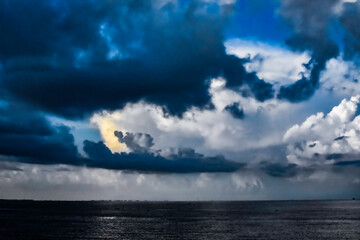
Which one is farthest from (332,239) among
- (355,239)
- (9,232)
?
(9,232)

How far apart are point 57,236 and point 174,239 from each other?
3417cm

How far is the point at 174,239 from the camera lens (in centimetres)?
11175

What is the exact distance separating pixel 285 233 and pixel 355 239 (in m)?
21.1

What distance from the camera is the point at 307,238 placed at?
114m

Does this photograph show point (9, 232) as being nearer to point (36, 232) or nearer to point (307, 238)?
point (36, 232)

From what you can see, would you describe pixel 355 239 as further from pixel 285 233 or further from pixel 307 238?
pixel 285 233

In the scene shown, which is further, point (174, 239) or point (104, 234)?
point (104, 234)

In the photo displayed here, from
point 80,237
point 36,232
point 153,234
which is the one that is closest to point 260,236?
point 153,234

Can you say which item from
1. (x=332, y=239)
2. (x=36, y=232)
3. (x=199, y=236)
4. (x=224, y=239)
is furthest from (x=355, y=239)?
(x=36, y=232)

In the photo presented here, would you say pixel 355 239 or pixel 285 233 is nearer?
pixel 355 239

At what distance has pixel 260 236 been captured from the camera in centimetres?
11788

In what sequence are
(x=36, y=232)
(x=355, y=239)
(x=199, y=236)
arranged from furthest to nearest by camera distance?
(x=36, y=232)
(x=199, y=236)
(x=355, y=239)

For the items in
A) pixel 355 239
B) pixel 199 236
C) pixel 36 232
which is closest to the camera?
pixel 355 239

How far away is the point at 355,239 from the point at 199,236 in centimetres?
4322
